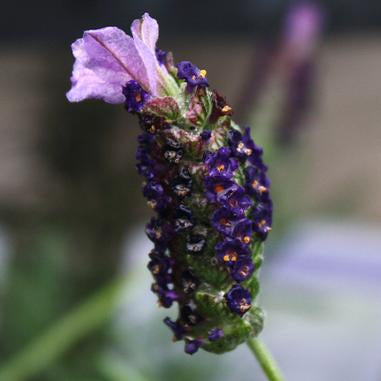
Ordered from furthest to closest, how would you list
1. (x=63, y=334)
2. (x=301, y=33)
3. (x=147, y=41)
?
1. (x=301, y=33)
2. (x=63, y=334)
3. (x=147, y=41)

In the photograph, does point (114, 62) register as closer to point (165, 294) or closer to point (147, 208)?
point (165, 294)

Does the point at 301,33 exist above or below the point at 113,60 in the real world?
above

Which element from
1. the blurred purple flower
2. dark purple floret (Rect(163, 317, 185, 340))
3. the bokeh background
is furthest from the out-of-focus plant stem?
dark purple floret (Rect(163, 317, 185, 340))

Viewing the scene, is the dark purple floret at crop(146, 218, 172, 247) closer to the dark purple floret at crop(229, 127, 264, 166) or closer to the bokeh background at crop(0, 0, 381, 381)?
the dark purple floret at crop(229, 127, 264, 166)

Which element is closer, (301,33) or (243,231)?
(243,231)

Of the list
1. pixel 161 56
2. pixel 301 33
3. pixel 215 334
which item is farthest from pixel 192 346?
pixel 301 33

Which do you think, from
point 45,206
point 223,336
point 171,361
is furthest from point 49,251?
point 223,336
